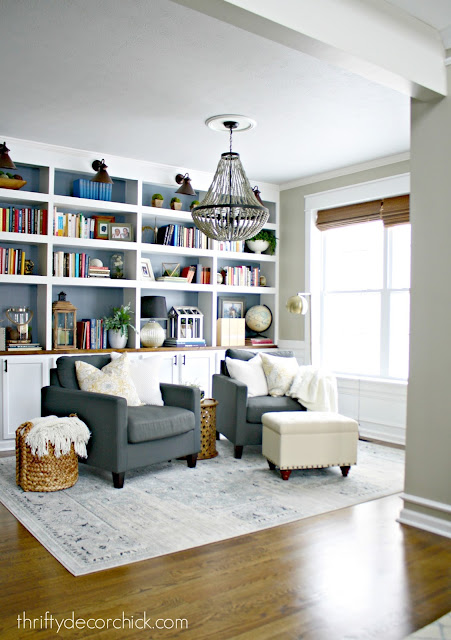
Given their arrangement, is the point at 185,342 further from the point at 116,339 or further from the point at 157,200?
the point at 157,200

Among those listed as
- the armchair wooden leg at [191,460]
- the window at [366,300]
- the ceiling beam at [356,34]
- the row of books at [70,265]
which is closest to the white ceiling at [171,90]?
the ceiling beam at [356,34]

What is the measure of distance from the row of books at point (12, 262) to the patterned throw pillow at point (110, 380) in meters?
1.34

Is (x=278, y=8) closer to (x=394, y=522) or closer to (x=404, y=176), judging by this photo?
(x=394, y=522)

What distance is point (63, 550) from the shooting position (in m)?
2.96

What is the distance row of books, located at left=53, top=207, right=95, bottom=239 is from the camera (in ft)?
18.1

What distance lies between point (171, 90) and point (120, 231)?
2144 millimetres

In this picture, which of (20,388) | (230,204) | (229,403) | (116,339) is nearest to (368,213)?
(230,204)

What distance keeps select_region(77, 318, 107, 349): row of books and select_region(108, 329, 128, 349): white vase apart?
7 centimetres

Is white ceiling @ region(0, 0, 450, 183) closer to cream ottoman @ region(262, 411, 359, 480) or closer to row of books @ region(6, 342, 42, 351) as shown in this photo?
row of books @ region(6, 342, 42, 351)

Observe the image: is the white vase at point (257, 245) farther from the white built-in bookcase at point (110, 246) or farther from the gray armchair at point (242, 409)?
the gray armchair at point (242, 409)

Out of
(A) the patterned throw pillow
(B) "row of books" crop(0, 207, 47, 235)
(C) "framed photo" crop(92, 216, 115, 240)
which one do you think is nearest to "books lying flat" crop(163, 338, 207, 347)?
(C) "framed photo" crop(92, 216, 115, 240)

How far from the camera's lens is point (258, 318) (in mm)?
6875

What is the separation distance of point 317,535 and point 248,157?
3.69 m

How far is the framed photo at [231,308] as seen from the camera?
22.4ft
